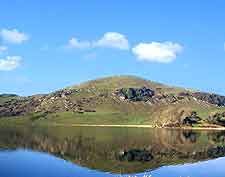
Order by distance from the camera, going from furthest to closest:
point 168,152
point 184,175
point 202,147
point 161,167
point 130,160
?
point 202,147 → point 168,152 → point 130,160 → point 161,167 → point 184,175

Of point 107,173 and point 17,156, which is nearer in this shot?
point 107,173

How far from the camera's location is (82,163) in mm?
111312

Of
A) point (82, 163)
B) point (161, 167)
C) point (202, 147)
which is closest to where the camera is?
point (161, 167)

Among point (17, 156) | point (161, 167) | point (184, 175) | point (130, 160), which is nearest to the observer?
point (184, 175)

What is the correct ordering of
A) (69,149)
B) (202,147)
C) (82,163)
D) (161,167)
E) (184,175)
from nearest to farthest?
(184,175), (161,167), (82,163), (69,149), (202,147)

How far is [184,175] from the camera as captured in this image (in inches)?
3533

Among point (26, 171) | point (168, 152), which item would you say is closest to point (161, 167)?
point (26, 171)

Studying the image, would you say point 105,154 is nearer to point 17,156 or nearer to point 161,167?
point 17,156

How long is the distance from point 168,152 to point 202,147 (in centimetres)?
2378

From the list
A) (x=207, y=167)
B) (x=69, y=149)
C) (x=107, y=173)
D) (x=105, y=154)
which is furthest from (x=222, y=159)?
(x=69, y=149)

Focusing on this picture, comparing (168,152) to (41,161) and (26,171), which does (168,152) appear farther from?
(26,171)

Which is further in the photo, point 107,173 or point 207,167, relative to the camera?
point 207,167

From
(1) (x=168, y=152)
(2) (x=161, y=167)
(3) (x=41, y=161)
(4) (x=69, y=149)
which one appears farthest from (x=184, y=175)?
(4) (x=69, y=149)

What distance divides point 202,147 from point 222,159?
132 ft
